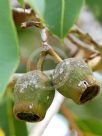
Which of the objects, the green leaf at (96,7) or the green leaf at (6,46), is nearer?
the green leaf at (6,46)

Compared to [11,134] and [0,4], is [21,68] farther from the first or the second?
[0,4]

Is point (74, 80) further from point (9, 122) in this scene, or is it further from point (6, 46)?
point (9, 122)

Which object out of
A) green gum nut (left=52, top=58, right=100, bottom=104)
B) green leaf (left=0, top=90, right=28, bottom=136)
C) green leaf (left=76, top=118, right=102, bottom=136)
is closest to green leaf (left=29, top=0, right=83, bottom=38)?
green gum nut (left=52, top=58, right=100, bottom=104)

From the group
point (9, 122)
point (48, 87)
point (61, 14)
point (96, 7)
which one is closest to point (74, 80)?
point (48, 87)

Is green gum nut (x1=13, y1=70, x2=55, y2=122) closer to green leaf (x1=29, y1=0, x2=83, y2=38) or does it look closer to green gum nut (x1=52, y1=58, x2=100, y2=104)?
green gum nut (x1=52, y1=58, x2=100, y2=104)

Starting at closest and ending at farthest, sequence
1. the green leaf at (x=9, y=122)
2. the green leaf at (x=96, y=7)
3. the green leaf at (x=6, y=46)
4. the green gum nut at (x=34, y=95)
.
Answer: the green leaf at (x=6, y=46), the green gum nut at (x=34, y=95), the green leaf at (x=9, y=122), the green leaf at (x=96, y=7)

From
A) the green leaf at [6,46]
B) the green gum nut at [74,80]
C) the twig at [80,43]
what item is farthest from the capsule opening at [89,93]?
the twig at [80,43]

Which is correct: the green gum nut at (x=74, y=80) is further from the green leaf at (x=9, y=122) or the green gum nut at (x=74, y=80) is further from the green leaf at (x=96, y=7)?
the green leaf at (x=96, y=7)

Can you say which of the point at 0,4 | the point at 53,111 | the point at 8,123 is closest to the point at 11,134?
the point at 8,123
